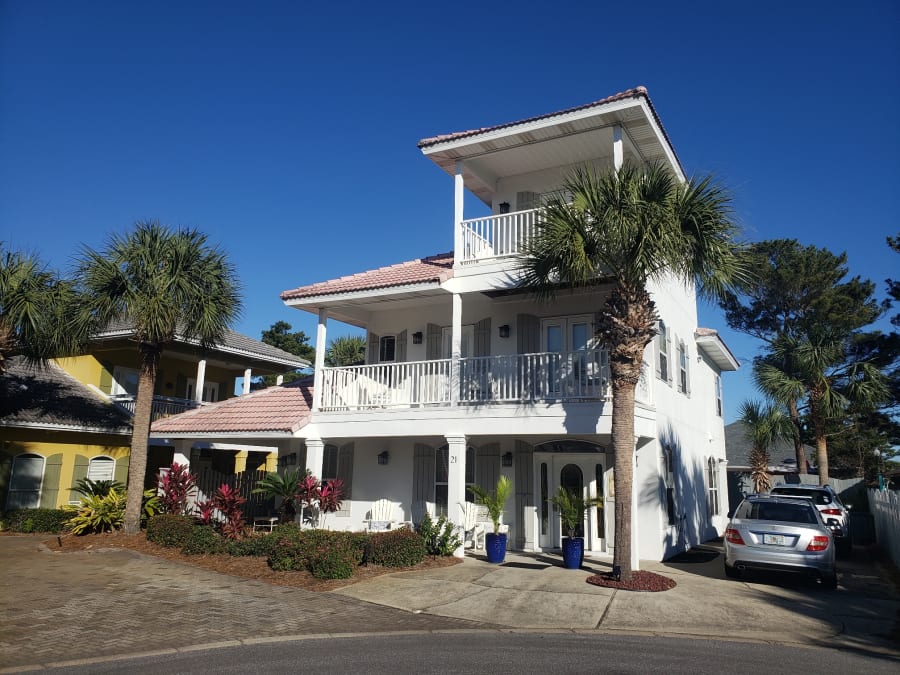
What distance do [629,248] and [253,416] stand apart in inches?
438

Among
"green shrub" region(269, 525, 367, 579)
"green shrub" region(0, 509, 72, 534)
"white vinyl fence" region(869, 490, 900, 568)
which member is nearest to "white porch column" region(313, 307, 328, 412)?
"green shrub" region(269, 525, 367, 579)

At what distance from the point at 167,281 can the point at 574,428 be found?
1022 centimetres

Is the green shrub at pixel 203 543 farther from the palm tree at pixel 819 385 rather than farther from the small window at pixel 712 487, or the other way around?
the palm tree at pixel 819 385

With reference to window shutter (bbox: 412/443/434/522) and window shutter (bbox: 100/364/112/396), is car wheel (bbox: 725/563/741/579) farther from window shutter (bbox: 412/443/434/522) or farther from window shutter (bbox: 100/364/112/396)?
window shutter (bbox: 100/364/112/396)

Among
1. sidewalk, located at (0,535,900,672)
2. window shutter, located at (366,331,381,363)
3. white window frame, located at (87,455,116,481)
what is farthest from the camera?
white window frame, located at (87,455,116,481)

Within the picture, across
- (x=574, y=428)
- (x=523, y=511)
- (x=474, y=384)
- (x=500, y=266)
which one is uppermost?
(x=500, y=266)

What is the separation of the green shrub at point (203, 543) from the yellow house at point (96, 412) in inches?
165

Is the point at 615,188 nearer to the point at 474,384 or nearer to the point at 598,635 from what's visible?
the point at 474,384

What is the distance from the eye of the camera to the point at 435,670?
6758 millimetres

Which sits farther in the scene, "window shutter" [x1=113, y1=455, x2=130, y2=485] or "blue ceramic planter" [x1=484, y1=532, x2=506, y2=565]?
"window shutter" [x1=113, y1=455, x2=130, y2=485]

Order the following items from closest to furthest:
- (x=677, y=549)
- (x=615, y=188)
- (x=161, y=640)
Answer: (x=161, y=640), (x=615, y=188), (x=677, y=549)

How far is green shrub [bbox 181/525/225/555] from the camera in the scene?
13945mm

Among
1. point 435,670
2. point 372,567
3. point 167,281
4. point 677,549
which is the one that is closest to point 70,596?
point 372,567

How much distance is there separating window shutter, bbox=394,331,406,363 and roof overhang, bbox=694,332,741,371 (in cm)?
920
